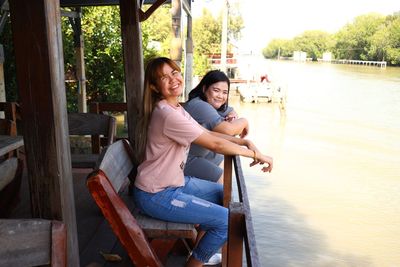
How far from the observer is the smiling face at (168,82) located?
7.47 feet

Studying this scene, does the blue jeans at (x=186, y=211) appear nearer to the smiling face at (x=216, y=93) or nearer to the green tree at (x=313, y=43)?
the smiling face at (x=216, y=93)

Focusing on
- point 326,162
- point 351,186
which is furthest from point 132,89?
point 326,162

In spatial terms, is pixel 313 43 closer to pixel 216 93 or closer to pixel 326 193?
pixel 326 193

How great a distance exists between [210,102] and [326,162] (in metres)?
9.50

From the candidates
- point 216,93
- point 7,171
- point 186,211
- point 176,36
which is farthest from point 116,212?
point 176,36

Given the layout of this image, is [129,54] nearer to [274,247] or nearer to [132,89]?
[132,89]

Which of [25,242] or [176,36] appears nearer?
[25,242]

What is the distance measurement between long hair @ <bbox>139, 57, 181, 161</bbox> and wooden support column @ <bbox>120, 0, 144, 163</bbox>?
3.39 feet

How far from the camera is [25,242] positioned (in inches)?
54.4

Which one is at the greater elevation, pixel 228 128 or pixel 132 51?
pixel 132 51

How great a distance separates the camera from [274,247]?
664 centimetres

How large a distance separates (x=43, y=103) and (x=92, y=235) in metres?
1.49

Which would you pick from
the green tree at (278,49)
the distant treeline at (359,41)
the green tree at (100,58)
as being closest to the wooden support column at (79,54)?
the green tree at (100,58)

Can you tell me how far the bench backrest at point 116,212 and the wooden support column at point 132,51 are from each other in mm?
1241
